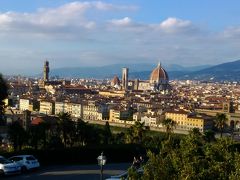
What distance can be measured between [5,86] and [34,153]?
7917 millimetres

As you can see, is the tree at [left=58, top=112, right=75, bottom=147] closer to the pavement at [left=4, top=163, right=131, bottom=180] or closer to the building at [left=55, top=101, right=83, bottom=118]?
the pavement at [left=4, top=163, right=131, bottom=180]

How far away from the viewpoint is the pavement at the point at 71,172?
18375mm

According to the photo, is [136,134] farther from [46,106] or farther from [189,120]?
[46,106]

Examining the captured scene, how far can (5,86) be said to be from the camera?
92.9 feet

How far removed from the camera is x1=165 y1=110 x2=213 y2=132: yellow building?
90.6 m

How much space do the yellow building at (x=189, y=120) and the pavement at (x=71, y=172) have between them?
67497mm

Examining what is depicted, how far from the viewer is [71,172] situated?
65.0 feet

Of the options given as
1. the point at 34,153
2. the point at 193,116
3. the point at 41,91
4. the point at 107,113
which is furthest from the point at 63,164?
the point at 41,91

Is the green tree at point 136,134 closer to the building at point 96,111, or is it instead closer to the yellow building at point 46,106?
the building at point 96,111

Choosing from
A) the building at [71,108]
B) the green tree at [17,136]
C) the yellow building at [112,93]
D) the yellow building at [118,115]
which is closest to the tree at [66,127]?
the green tree at [17,136]

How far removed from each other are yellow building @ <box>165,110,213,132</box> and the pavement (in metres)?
67.5

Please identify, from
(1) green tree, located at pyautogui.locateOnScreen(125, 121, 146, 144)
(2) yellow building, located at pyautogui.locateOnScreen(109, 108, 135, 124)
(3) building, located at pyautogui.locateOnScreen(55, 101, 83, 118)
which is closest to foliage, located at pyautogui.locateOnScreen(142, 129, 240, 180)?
(1) green tree, located at pyautogui.locateOnScreen(125, 121, 146, 144)

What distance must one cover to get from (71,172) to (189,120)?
249 ft

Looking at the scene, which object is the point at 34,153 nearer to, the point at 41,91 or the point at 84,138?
the point at 84,138
